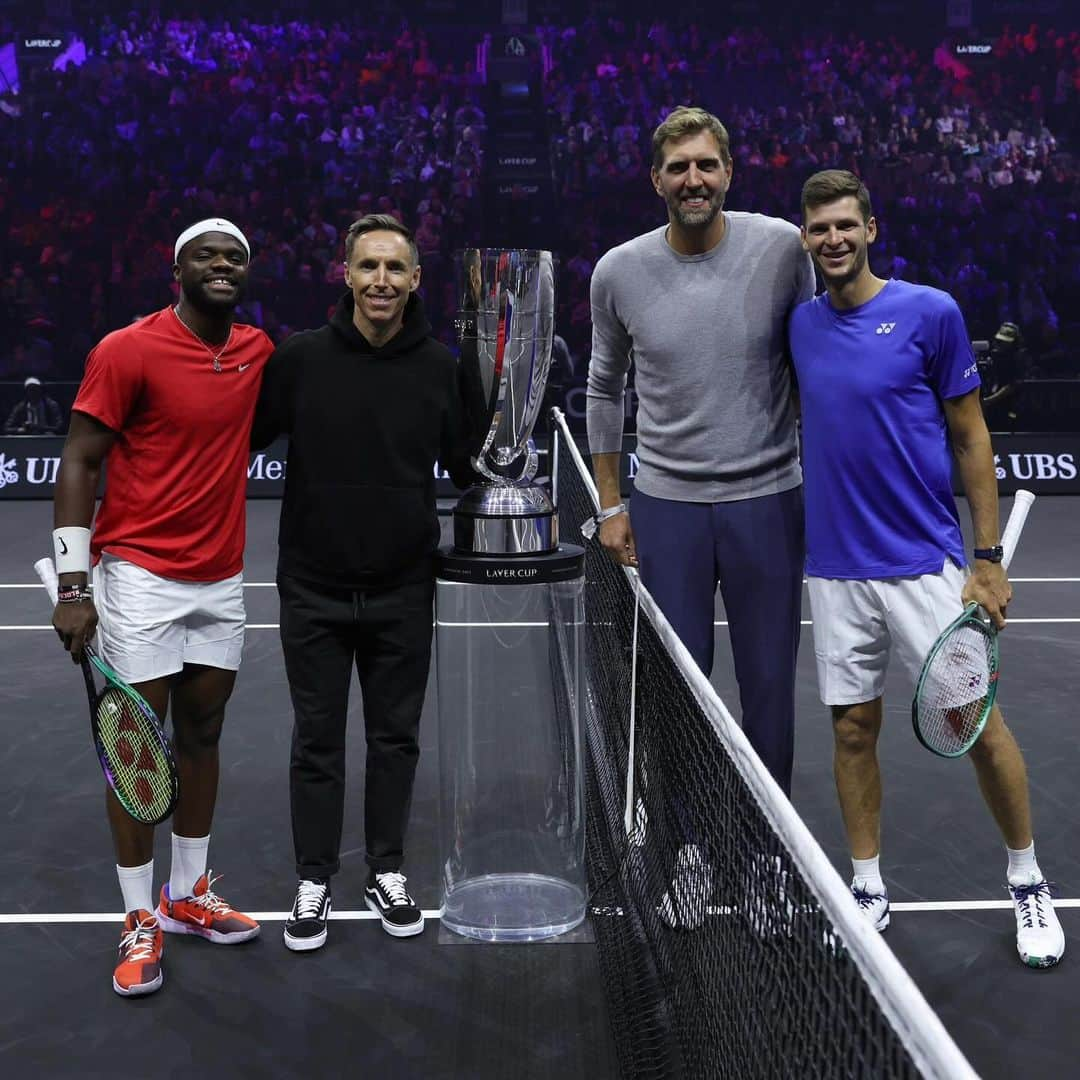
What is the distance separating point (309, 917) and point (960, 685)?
1.57m

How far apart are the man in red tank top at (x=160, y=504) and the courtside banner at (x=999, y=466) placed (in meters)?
8.12

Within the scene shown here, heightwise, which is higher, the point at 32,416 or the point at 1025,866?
the point at 32,416

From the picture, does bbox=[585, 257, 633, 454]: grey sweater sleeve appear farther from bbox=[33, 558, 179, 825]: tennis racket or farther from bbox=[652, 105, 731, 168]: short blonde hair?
bbox=[33, 558, 179, 825]: tennis racket

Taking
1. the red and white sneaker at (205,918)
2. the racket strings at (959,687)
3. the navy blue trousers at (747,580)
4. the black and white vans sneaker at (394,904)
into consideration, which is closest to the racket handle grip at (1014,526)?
the racket strings at (959,687)

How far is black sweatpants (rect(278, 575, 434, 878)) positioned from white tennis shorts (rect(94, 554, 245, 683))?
0.20 metres

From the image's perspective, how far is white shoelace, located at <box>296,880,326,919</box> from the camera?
3102mm

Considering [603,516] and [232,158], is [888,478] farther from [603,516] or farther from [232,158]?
[232,158]

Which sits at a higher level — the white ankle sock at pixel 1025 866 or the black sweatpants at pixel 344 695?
the black sweatpants at pixel 344 695

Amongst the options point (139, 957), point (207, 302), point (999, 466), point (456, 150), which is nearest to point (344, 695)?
point (139, 957)

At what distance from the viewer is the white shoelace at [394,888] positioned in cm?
Answer: 317

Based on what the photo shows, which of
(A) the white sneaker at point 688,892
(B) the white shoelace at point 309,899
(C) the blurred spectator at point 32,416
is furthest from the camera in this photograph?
(C) the blurred spectator at point 32,416

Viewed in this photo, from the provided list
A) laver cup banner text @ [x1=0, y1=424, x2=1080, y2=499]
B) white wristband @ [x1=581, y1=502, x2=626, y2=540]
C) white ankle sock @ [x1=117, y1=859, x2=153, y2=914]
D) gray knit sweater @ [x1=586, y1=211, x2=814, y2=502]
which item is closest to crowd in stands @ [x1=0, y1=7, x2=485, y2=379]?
laver cup banner text @ [x1=0, y1=424, x2=1080, y2=499]

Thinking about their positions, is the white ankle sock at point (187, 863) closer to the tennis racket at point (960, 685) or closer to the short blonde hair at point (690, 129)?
the tennis racket at point (960, 685)

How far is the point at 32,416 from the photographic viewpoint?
1255 cm
